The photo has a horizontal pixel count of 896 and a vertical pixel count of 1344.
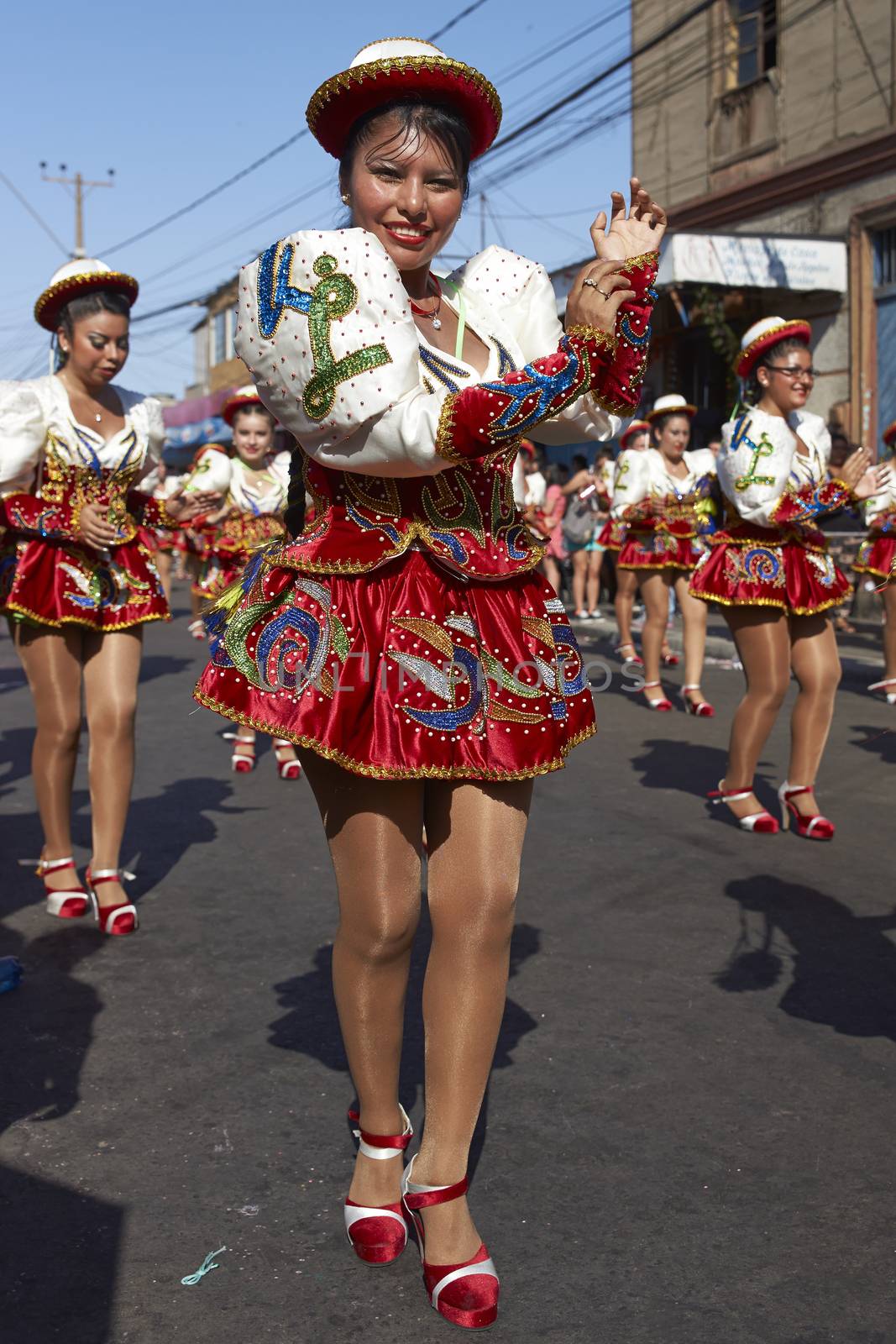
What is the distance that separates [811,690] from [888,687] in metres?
4.67

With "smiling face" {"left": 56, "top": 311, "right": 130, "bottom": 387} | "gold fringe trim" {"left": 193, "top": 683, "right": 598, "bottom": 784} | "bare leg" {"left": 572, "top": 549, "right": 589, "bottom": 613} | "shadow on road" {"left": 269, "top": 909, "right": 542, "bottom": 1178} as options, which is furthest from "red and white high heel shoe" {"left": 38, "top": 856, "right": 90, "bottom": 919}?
"bare leg" {"left": 572, "top": 549, "right": 589, "bottom": 613}

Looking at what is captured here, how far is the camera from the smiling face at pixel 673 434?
421 inches

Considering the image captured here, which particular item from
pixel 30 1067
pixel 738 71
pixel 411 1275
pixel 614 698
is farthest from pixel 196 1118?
pixel 738 71

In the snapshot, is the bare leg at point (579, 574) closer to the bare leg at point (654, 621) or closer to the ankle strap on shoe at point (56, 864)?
the bare leg at point (654, 621)

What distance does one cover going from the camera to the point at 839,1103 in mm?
3354

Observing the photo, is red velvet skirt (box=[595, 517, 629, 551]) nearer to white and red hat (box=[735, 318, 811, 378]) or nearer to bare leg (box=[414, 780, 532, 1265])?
white and red hat (box=[735, 318, 811, 378])

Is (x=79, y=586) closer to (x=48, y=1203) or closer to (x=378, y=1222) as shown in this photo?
(x=48, y=1203)

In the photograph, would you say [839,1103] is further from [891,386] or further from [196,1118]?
[891,386]

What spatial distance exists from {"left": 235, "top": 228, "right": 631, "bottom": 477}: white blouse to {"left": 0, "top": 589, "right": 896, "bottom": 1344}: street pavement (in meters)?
1.49

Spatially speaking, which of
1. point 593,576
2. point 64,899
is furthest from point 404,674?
point 593,576

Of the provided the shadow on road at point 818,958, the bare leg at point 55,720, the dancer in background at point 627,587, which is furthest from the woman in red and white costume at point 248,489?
the dancer in background at point 627,587

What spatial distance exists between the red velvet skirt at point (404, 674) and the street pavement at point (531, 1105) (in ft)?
3.13

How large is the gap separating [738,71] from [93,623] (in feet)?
56.8

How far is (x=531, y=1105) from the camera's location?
132 inches
